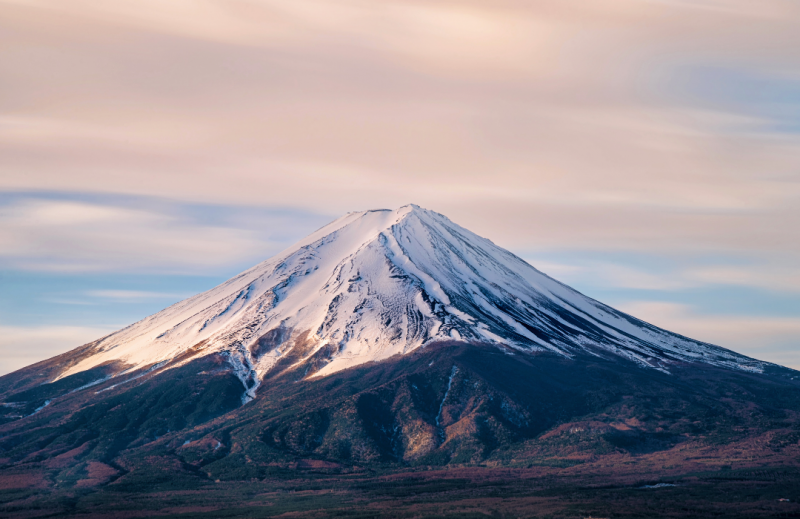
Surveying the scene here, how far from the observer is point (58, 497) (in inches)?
4764

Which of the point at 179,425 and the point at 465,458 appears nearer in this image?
the point at 465,458

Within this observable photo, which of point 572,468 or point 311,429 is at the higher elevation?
point 311,429

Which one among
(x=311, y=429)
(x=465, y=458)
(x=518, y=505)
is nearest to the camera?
(x=518, y=505)

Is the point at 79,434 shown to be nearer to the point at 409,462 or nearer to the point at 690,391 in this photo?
the point at 409,462

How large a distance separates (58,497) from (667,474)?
9830 cm

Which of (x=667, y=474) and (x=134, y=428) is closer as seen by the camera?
(x=667, y=474)

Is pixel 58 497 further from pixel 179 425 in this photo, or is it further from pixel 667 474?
pixel 667 474

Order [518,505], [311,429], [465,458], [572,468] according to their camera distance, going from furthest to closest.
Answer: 1. [311,429]
2. [465,458]
3. [572,468]
4. [518,505]

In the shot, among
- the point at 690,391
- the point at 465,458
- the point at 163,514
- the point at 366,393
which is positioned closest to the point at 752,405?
the point at 690,391

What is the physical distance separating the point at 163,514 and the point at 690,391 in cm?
12313

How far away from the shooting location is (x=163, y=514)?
355 feet

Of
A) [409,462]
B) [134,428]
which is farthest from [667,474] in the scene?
[134,428]

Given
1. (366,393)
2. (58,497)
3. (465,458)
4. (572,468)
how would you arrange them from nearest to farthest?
(58,497), (572,468), (465,458), (366,393)

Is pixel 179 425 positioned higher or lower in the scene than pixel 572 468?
higher
